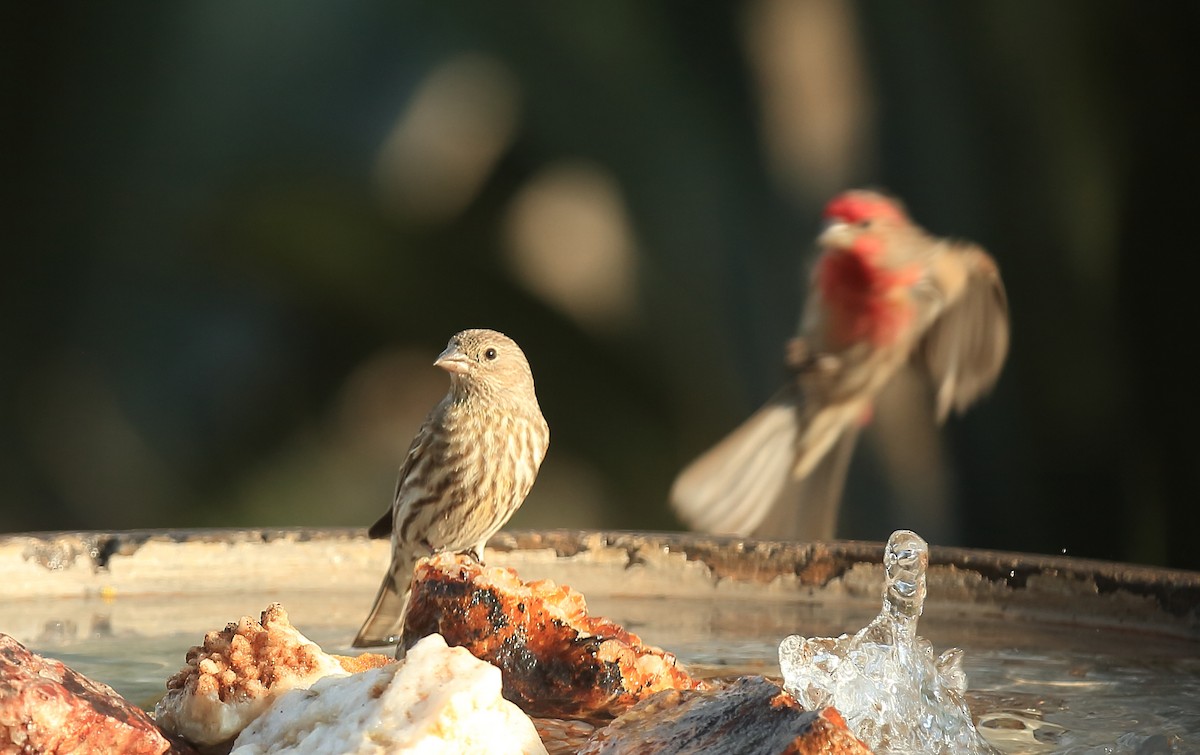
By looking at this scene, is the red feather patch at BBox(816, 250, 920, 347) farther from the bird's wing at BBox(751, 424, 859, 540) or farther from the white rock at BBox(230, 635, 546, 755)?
the white rock at BBox(230, 635, 546, 755)

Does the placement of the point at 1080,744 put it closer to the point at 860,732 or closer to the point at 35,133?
the point at 860,732

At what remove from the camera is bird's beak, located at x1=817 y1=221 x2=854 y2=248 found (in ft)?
12.2

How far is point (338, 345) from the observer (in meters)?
4.58

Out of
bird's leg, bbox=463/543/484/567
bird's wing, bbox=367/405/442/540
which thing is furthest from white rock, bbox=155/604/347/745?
bird's wing, bbox=367/405/442/540

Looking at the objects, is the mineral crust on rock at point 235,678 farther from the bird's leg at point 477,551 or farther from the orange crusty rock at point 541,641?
the bird's leg at point 477,551

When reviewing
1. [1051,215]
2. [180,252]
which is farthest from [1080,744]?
[180,252]

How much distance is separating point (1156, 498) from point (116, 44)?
3332 millimetres

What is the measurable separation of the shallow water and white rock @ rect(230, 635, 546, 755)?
0.40 m

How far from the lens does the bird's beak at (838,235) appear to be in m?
3.73

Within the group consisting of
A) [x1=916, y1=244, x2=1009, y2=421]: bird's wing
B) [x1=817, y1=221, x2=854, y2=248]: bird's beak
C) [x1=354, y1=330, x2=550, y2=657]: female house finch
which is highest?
[x1=817, y1=221, x2=854, y2=248]: bird's beak

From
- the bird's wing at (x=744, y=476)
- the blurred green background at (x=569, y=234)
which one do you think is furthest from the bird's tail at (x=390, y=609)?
the blurred green background at (x=569, y=234)

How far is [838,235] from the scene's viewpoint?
3730mm

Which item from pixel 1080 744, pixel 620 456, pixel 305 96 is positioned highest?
pixel 305 96

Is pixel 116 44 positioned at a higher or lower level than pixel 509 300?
higher
